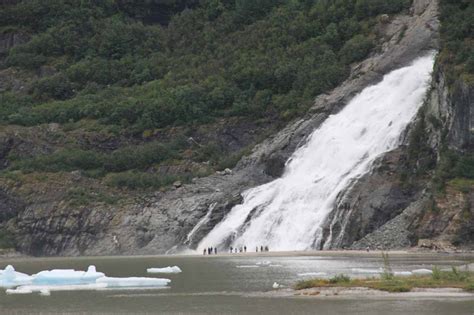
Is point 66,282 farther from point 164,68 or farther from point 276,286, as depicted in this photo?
point 164,68

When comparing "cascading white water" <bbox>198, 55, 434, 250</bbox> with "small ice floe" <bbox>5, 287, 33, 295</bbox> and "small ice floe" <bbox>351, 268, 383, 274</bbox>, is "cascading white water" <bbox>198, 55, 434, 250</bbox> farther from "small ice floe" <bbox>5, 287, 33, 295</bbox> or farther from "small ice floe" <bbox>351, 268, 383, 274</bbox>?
"small ice floe" <bbox>5, 287, 33, 295</bbox>

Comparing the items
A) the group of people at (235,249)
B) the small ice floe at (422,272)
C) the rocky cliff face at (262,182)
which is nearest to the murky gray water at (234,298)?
the small ice floe at (422,272)

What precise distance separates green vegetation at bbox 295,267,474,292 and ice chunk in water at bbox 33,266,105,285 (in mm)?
14446

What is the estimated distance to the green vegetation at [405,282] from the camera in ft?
183

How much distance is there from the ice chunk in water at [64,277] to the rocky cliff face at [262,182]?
3363 cm

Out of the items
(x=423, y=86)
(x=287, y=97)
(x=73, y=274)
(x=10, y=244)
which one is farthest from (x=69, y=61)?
(x=73, y=274)

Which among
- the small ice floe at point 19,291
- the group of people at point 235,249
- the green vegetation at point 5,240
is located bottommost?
the group of people at point 235,249

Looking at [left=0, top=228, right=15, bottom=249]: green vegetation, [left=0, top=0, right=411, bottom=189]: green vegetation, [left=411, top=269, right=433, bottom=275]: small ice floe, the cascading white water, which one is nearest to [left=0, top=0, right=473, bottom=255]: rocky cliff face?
[left=0, top=228, right=15, bottom=249]: green vegetation

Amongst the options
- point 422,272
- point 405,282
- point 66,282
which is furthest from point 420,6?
point 405,282

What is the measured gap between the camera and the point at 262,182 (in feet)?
393

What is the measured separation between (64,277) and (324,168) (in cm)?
5273

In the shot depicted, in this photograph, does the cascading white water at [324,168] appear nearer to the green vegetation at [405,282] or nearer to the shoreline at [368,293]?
the green vegetation at [405,282]

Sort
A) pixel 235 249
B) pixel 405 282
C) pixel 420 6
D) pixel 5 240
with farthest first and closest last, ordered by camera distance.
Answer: pixel 420 6 → pixel 5 240 → pixel 235 249 → pixel 405 282

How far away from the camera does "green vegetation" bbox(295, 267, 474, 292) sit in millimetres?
55688
